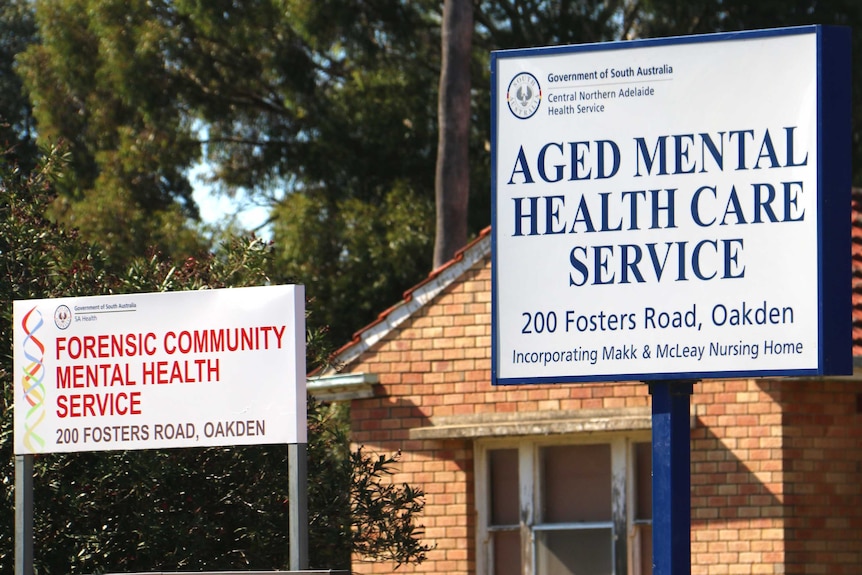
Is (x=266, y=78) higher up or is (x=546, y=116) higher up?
(x=266, y=78)

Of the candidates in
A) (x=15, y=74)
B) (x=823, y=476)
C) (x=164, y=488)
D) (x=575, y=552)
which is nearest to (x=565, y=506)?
(x=575, y=552)

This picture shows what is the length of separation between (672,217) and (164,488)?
3501 millimetres

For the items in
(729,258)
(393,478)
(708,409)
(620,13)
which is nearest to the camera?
(729,258)

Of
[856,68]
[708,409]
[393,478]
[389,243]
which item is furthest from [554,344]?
[856,68]

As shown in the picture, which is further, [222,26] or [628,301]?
[222,26]

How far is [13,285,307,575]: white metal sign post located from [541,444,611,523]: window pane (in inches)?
177

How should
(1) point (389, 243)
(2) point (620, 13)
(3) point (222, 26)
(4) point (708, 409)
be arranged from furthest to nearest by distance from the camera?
1. (2) point (620, 13)
2. (3) point (222, 26)
3. (1) point (389, 243)
4. (4) point (708, 409)

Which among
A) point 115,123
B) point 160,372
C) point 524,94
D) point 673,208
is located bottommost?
point 160,372

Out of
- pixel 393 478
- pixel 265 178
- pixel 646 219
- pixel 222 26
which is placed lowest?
pixel 393 478

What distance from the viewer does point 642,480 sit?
12.0 metres

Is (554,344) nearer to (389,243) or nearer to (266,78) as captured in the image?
(389,243)

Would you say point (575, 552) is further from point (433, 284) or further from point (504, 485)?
point (433, 284)

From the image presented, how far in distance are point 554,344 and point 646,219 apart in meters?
0.81

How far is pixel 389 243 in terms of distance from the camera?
949 inches
